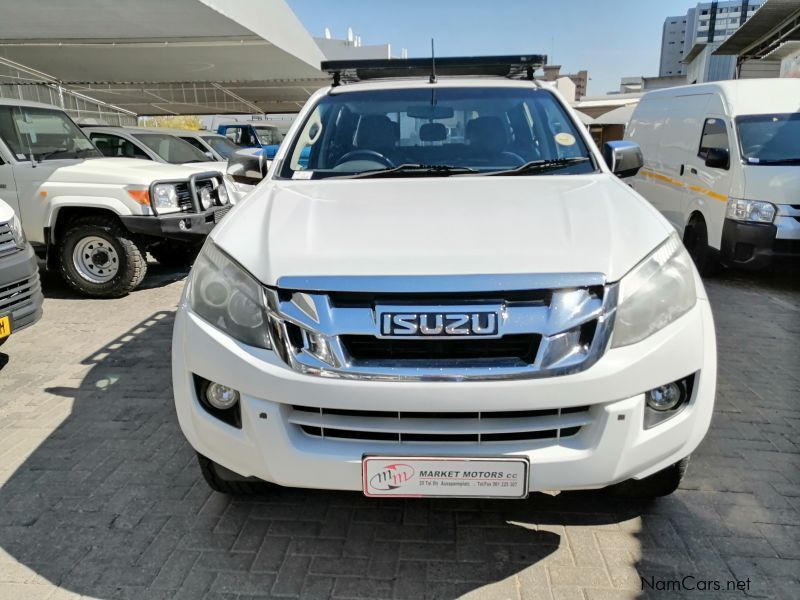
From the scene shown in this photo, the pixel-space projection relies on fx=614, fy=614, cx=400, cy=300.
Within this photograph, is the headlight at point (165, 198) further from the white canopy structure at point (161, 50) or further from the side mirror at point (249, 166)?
the white canopy structure at point (161, 50)

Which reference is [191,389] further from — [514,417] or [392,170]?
[392,170]

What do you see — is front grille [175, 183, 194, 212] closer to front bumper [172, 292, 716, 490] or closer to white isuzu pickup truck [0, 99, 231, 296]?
white isuzu pickup truck [0, 99, 231, 296]

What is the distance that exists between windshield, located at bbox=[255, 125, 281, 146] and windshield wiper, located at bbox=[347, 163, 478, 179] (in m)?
16.1

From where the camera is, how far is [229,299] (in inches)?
82.7

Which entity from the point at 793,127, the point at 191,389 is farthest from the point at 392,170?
the point at 793,127

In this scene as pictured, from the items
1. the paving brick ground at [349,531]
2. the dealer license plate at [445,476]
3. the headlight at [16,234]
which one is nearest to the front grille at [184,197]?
the headlight at [16,234]

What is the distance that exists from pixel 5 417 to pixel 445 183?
2.87 metres

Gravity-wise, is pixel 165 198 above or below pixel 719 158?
below

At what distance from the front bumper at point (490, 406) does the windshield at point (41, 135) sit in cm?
554

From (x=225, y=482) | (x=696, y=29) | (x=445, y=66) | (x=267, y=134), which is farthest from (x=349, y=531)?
(x=696, y=29)

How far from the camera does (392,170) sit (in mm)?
3051

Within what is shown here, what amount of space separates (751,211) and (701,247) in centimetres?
85

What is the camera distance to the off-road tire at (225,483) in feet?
8.04
